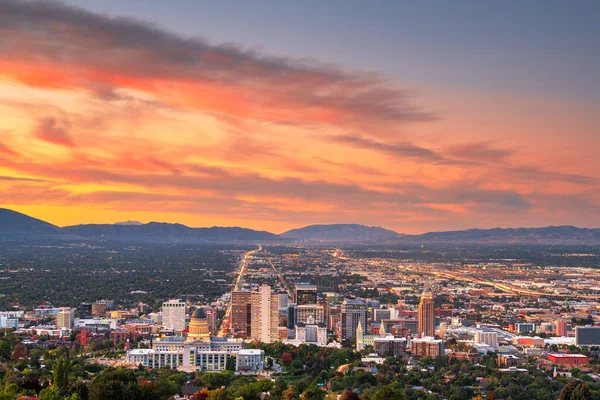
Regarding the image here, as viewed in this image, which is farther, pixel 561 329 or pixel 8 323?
pixel 561 329

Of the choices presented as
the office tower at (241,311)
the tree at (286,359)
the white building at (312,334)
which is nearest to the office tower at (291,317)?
the office tower at (241,311)

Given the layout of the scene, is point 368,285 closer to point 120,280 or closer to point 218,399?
point 120,280

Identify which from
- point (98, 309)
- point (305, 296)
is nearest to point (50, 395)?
point (98, 309)

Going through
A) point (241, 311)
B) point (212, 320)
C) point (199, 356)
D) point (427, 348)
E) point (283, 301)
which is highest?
point (283, 301)

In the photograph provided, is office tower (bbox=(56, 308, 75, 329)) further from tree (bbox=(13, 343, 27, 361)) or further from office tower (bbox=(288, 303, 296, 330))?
tree (bbox=(13, 343, 27, 361))

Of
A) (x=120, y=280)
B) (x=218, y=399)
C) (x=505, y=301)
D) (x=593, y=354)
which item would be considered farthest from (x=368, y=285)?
(x=218, y=399)

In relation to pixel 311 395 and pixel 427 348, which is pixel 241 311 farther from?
pixel 311 395

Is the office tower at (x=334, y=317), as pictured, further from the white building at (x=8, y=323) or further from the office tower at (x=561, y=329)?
the white building at (x=8, y=323)
